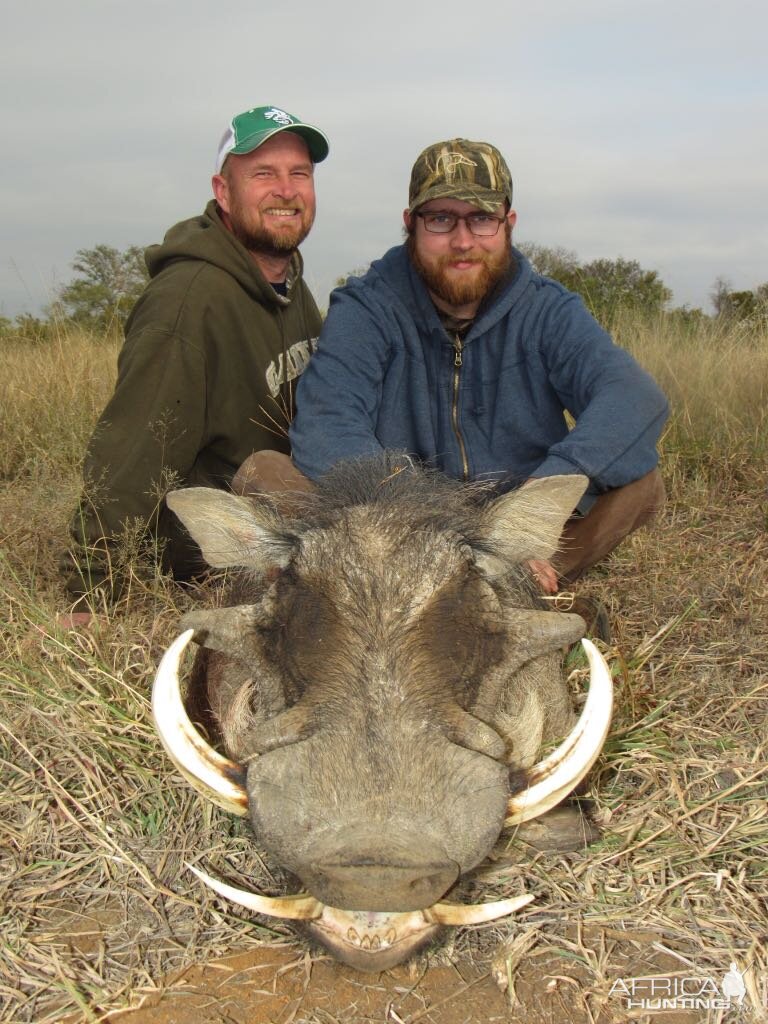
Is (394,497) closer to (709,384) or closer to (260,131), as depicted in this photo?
(260,131)

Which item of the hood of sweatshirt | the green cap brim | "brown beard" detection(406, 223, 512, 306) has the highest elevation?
the green cap brim

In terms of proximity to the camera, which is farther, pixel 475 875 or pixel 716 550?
pixel 716 550

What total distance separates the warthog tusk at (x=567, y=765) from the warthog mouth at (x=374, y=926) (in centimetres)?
19

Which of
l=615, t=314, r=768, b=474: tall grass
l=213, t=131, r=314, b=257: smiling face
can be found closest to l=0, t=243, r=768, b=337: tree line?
l=615, t=314, r=768, b=474: tall grass

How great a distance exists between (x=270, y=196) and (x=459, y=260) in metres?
1.19

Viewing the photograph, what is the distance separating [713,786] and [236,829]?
1.28m

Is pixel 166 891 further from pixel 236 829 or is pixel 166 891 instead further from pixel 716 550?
pixel 716 550

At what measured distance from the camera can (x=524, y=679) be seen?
2.20 m

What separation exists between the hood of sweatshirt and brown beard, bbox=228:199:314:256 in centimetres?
11

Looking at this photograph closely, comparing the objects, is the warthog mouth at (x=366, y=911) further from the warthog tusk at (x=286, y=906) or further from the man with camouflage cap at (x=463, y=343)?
the man with camouflage cap at (x=463, y=343)

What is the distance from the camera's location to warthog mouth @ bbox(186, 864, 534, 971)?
1665mm

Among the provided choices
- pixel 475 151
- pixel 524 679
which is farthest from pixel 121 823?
pixel 475 151

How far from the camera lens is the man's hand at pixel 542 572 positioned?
2.54m

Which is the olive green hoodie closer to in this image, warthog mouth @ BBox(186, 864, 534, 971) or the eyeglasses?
the eyeglasses
